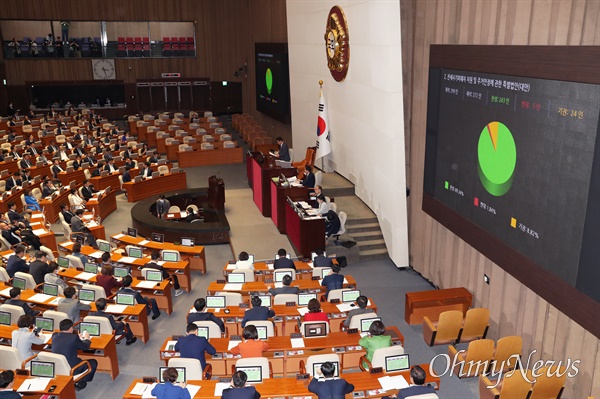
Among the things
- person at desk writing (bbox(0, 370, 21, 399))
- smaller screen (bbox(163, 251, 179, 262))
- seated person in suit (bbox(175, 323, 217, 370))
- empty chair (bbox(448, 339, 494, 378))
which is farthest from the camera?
smaller screen (bbox(163, 251, 179, 262))

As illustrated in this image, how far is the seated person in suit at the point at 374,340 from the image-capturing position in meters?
8.34

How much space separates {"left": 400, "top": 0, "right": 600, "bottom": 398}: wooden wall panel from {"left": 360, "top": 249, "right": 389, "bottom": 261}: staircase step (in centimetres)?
93

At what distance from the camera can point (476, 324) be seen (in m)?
9.62

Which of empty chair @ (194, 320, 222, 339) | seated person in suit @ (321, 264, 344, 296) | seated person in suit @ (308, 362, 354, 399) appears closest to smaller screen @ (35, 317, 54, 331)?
empty chair @ (194, 320, 222, 339)

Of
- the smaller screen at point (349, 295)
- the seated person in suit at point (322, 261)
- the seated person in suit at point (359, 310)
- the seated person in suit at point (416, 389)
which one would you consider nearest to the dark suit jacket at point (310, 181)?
the seated person in suit at point (322, 261)

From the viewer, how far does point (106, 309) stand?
1009 centimetres

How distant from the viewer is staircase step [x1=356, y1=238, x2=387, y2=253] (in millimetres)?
13953

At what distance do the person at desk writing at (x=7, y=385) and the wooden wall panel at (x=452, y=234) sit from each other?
23.7 feet

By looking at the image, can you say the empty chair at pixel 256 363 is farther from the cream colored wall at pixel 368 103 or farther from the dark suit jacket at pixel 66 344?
the cream colored wall at pixel 368 103

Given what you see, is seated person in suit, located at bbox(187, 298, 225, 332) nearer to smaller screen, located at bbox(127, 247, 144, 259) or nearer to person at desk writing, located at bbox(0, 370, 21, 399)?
person at desk writing, located at bbox(0, 370, 21, 399)

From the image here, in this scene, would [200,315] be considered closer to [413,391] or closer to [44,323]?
[44,323]

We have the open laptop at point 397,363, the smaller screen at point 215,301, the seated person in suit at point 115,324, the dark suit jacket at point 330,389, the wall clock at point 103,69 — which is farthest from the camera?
the wall clock at point 103,69

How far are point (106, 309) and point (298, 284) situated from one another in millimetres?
3577

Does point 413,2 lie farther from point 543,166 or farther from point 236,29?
point 236,29
